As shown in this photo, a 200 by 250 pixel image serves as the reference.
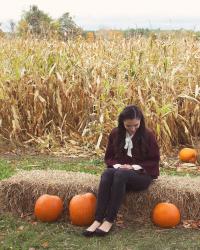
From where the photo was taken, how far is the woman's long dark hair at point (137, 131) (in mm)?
5090

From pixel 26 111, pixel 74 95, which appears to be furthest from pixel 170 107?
pixel 26 111

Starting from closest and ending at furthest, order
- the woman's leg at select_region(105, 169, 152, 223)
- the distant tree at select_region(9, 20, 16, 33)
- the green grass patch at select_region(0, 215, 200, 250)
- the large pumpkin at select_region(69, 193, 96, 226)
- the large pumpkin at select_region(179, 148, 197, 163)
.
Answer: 1. the green grass patch at select_region(0, 215, 200, 250)
2. the woman's leg at select_region(105, 169, 152, 223)
3. the large pumpkin at select_region(69, 193, 96, 226)
4. the large pumpkin at select_region(179, 148, 197, 163)
5. the distant tree at select_region(9, 20, 16, 33)

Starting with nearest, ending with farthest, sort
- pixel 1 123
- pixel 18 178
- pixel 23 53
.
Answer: pixel 18 178 → pixel 1 123 → pixel 23 53

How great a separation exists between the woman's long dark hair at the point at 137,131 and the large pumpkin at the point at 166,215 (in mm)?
521

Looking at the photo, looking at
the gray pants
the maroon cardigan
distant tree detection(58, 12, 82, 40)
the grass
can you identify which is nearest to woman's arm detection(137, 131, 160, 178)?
the maroon cardigan

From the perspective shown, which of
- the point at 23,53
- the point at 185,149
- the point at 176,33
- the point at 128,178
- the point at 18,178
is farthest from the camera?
the point at 176,33

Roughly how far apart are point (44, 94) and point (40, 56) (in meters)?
0.69

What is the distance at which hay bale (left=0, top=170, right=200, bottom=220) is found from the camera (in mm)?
5285

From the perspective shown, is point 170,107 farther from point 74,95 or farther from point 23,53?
point 23,53

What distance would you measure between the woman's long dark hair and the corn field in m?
2.69

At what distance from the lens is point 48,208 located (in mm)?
5254

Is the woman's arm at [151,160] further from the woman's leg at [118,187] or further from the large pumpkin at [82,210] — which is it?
the large pumpkin at [82,210]

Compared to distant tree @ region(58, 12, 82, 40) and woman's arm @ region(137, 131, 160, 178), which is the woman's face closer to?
woman's arm @ region(137, 131, 160, 178)

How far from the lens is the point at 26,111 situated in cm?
888
